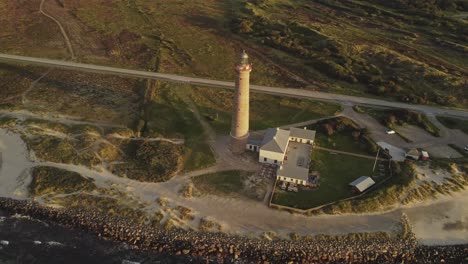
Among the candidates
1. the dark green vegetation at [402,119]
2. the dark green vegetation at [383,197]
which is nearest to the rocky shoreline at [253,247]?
the dark green vegetation at [383,197]

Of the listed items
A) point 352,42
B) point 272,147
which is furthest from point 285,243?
point 352,42

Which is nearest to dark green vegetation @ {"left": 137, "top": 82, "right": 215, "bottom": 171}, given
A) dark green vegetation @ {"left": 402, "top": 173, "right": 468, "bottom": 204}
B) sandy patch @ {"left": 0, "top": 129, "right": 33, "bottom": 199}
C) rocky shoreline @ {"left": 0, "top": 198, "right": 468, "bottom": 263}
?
rocky shoreline @ {"left": 0, "top": 198, "right": 468, "bottom": 263}

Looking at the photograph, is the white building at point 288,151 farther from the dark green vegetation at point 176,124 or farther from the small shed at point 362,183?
the dark green vegetation at point 176,124

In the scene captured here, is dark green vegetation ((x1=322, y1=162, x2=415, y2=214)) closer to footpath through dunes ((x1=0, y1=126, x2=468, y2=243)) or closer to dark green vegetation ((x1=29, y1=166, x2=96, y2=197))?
footpath through dunes ((x1=0, y1=126, x2=468, y2=243))

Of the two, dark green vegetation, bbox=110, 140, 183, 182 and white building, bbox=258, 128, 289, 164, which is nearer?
dark green vegetation, bbox=110, 140, 183, 182

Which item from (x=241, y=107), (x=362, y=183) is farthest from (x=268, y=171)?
(x=362, y=183)

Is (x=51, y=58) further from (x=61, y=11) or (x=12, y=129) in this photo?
(x=61, y=11)
